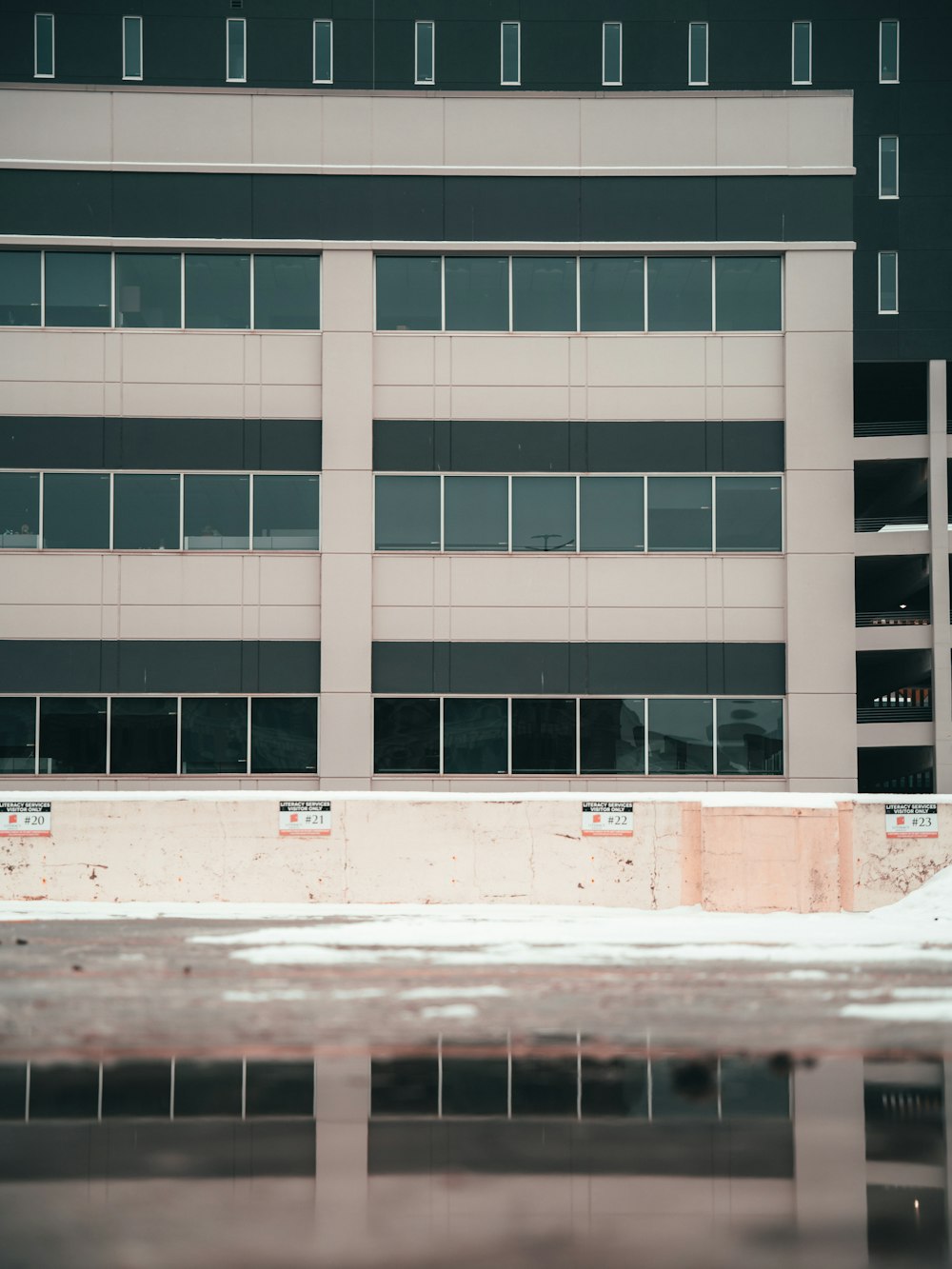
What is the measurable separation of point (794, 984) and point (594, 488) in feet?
57.7

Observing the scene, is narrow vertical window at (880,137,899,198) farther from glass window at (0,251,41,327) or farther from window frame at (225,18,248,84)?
glass window at (0,251,41,327)

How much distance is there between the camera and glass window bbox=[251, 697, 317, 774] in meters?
29.2

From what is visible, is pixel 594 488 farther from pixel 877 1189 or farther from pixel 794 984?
pixel 877 1189

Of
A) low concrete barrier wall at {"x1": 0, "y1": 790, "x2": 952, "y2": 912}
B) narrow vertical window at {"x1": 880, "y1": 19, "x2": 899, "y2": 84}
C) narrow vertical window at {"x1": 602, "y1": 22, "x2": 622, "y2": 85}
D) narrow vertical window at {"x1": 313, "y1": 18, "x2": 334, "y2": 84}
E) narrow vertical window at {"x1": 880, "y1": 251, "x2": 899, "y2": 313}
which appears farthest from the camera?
narrow vertical window at {"x1": 880, "y1": 19, "x2": 899, "y2": 84}

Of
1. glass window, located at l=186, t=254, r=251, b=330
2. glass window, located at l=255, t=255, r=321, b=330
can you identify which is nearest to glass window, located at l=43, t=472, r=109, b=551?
glass window, located at l=186, t=254, r=251, b=330

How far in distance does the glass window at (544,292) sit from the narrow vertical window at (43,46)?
20.1 metres

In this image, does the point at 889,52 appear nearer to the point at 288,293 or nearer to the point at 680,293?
the point at 680,293

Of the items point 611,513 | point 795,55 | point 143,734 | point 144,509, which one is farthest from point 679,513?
point 795,55

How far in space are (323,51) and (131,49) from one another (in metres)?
5.37

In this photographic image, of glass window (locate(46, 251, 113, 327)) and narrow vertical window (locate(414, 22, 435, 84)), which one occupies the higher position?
narrow vertical window (locate(414, 22, 435, 84))

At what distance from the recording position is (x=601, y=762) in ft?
96.3

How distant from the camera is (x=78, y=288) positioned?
30.0m

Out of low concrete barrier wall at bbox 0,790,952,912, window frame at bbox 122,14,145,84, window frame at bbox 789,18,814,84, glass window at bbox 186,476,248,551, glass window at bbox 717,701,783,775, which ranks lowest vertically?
low concrete barrier wall at bbox 0,790,952,912

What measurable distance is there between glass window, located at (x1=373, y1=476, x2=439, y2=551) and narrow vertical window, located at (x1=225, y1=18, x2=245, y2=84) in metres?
16.3
